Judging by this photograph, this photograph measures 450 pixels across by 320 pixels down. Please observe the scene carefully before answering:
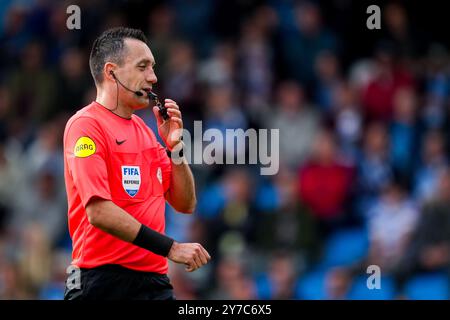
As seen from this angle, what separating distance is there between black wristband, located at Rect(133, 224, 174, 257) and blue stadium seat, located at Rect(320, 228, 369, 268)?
5.62 m

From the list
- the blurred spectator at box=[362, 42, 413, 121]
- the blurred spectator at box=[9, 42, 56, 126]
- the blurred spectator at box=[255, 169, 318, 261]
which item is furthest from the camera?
the blurred spectator at box=[9, 42, 56, 126]

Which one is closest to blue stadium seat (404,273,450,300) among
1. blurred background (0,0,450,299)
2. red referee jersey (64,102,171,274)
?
blurred background (0,0,450,299)

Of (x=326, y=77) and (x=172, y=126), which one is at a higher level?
(x=326, y=77)

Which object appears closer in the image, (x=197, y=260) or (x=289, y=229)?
(x=197, y=260)

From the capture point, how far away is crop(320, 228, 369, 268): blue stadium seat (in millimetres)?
11047

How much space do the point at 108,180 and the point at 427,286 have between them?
5.31m

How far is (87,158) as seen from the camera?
563 cm

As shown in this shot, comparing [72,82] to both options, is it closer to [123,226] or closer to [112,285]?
[112,285]

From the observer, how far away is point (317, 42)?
12.7m

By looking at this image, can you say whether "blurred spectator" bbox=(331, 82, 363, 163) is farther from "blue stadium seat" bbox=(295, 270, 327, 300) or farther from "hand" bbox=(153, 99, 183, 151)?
"hand" bbox=(153, 99, 183, 151)

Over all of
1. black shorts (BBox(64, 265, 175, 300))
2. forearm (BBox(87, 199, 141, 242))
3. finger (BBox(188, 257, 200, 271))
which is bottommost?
black shorts (BBox(64, 265, 175, 300))

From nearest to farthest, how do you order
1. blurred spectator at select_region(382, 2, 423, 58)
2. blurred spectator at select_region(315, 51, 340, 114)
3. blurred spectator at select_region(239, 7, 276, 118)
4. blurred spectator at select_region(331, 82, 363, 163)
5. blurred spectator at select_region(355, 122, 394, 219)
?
blurred spectator at select_region(355, 122, 394, 219) < blurred spectator at select_region(331, 82, 363, 163) < blurred spectator at select_region(382, 2, 423, 58) < blurred spectator at select_region(315, 51, 340, 114) < blurred spectator at select_region(239, 7, 276, 118)

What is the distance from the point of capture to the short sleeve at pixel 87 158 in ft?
18.2

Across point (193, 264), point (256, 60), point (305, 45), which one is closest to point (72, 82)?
point (256, 60)
